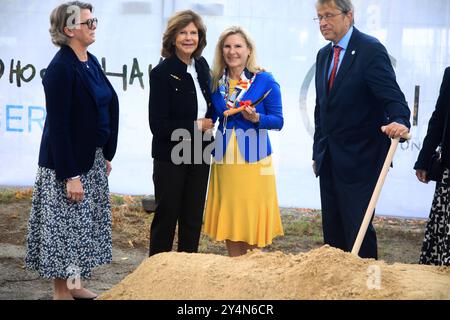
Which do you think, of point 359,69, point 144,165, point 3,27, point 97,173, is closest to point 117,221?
point 144,165

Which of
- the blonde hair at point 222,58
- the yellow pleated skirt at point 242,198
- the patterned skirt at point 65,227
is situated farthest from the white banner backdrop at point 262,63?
the patterned skirt at point 65,227

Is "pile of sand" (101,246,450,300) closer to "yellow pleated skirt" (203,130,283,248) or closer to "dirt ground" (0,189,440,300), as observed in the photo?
"yellow pleated skirt" (203,130,283,248)

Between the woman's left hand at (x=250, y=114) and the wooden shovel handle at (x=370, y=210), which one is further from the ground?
the woman's left hand at (x=250, y=114)

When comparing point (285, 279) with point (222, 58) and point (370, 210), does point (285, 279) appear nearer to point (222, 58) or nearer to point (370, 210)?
point (370, 210)

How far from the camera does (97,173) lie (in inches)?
146

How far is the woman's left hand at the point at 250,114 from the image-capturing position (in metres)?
3.82

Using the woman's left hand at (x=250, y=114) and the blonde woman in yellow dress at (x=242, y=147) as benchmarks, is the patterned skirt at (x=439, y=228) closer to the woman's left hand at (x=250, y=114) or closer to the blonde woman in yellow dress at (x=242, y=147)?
the blonde woman in yellow dress at (x=242, y=147)

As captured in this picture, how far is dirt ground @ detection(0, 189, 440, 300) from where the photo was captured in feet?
14.1

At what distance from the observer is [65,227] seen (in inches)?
139

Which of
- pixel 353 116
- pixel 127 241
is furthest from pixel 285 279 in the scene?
pixel 127 241

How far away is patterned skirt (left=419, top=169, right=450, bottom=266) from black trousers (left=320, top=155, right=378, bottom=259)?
0.27 m

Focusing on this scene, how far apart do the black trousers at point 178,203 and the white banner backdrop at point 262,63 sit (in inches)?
78.1
